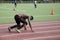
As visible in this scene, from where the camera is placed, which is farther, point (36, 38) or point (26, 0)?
point (26, 0)

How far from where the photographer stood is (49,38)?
11734 millimetres

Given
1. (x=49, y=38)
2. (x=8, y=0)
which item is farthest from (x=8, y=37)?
(x=8, y=0)

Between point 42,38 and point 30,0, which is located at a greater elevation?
point 42,38

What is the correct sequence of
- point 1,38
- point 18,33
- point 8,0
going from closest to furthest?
1. point 1,38
2. point 18,33
3. point 8,0

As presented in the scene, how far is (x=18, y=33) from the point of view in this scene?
1306cm

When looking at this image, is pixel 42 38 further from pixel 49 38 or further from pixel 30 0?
pixel 30 0

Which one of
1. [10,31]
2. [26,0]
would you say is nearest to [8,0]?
[26,0]

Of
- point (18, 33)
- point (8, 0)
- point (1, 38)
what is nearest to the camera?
point (1, 38)

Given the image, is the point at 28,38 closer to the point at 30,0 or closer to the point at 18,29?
the point at 18,29

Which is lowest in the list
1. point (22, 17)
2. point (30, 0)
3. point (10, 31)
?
point (30, 0)

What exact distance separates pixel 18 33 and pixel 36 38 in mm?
1746

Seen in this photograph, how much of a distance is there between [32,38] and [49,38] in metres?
0.87

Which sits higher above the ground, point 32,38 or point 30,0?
point 32,38

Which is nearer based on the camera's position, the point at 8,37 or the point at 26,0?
the point at 8,37
